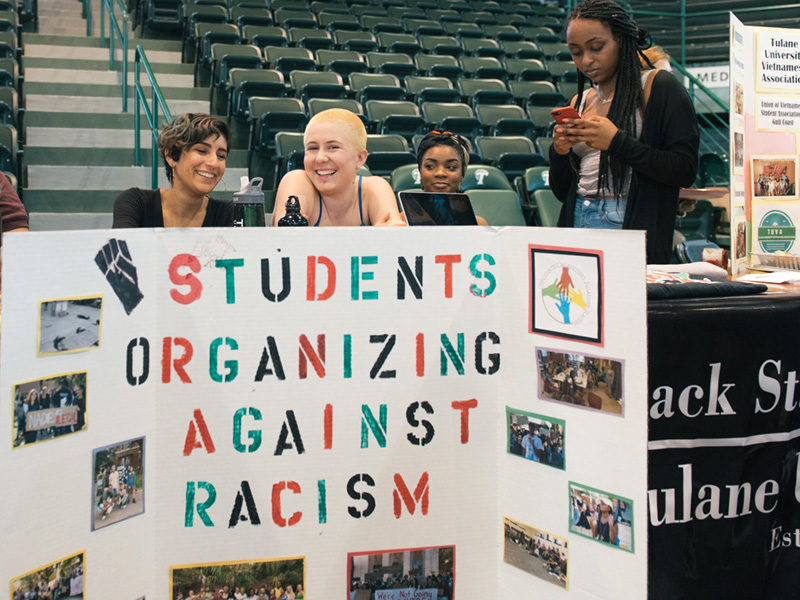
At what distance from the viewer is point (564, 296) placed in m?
1.22

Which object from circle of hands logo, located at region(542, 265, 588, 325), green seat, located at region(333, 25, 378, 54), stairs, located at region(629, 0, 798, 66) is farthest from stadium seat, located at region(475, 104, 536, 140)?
stairs, located at region(629, 0, 798, 66)

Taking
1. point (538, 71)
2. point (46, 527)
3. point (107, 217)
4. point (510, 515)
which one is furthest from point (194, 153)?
point (538, 71)

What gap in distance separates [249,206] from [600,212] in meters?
0.88

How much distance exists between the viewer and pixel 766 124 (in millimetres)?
2451

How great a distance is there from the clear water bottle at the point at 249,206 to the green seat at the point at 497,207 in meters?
3.25

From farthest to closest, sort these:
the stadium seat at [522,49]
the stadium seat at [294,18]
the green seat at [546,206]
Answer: the stadium seat at [522,49] < the stadium seat at [294,18] < the green seat at [546,206]

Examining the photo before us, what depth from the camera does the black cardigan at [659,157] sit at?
1738 millimetres

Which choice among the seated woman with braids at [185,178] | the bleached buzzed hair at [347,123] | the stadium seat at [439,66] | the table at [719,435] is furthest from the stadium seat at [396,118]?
the table at [719,435]

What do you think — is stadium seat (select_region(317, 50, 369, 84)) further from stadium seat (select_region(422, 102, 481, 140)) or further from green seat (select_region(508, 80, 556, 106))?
green seat (select_region(508, 80, 556, 106))

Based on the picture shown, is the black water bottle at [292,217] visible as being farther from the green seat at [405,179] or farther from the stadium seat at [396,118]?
the stadium seat at [396,118]

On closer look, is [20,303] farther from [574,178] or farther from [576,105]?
[576,105]

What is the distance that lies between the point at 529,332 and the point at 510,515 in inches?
13.3

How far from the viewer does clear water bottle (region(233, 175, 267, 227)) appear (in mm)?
1608

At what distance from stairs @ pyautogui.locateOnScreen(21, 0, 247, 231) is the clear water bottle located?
338 centimetres
